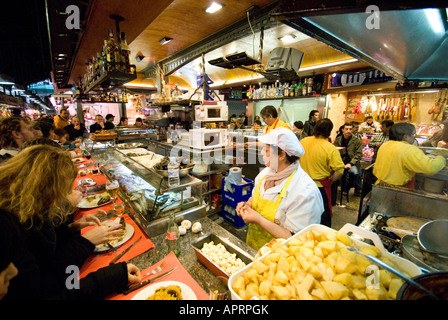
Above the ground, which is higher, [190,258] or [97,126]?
[97,126]

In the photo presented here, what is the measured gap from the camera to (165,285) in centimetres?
129

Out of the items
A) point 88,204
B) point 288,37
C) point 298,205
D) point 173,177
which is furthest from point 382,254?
point 288,37

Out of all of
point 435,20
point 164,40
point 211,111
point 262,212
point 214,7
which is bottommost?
point 262,212

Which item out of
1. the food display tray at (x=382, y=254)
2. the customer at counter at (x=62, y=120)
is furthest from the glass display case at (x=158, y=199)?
the customer at counter at (x=62, y=120)

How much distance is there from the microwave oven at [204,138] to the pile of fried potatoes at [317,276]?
309 centimetres

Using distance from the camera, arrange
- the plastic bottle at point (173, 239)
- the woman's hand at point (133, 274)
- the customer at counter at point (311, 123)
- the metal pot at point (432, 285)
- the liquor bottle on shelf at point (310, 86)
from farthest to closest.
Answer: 1. the liquor bottle on shelf at point (310, 86)
2. the customer at counter at point (311, 123)
3. the plastic bottle at point (173, 239)
4. the woman's hand at point (133, 274)
5. the metal pot at point (432, 285)

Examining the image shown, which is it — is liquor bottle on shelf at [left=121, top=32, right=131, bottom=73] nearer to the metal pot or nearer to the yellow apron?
the yellow apron

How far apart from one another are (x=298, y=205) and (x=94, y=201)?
8.73 feet

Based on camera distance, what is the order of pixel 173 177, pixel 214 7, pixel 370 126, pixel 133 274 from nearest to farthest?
pixel 133 274 < pixel 173 177 < pixel 214 7 < pixel 370 126

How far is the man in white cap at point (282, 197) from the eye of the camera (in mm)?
1729

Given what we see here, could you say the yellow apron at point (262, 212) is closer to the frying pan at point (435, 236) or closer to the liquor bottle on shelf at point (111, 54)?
the frying pan at point (435, 236)

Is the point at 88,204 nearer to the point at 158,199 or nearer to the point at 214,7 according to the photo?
the point at 158,199

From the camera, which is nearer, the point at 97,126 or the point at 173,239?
the point at 173,239
